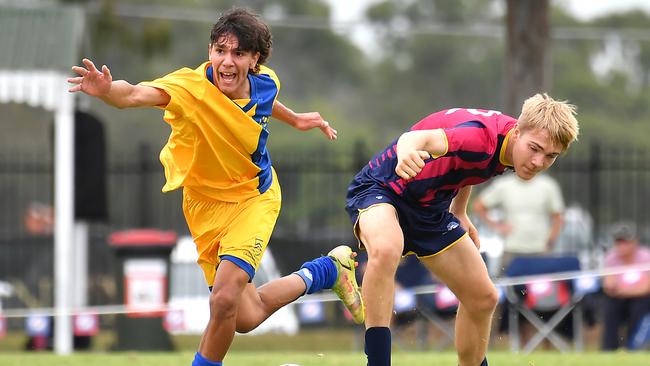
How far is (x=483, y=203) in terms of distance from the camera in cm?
1301

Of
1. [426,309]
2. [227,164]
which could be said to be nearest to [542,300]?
[426,309]

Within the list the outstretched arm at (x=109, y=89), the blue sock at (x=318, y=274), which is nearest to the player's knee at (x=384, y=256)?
the blue sock at (x=318, y=274)

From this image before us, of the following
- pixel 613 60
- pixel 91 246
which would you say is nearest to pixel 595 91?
pixel 613 60

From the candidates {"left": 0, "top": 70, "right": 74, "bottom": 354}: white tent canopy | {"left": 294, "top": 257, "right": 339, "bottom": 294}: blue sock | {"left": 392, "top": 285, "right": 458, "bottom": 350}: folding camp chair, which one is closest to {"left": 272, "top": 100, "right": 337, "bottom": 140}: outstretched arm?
{"left": 294, "top": 257, "right": 339, "bottom": 294}: blue sock

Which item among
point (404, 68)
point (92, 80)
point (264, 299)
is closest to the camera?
point (92, 80)

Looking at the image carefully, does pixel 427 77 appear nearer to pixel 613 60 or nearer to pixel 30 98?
pixel 613 60

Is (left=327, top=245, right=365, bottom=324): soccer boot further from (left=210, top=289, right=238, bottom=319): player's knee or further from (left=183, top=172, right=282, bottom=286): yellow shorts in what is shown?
(left=210, top=289, right=238, bottom=319): player's knee

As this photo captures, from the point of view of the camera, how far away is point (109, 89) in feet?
19.8

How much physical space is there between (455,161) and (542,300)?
6.34m

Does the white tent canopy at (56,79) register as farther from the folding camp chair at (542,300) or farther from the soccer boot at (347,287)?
the soccer boot at (347,287)

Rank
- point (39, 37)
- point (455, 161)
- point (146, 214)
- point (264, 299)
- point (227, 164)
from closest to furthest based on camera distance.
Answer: point (455, 161), point (227, 164), point (264, 299), point (39, 37), point (146, 214)

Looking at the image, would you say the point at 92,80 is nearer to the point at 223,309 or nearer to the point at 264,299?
the point at 223,309

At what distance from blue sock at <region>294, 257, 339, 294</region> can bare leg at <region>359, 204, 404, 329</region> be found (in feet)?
3.35

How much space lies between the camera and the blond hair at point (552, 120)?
20.6ft
